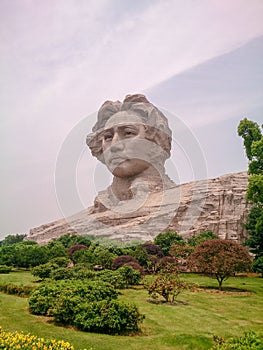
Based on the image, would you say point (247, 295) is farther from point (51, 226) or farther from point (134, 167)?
point (51, 226)

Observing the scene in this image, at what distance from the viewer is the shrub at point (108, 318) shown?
21.9ft

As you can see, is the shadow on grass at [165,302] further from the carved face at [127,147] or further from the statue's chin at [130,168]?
the statue's chin at [130,168]

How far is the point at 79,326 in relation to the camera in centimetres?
685

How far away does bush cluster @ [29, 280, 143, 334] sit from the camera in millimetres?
6707

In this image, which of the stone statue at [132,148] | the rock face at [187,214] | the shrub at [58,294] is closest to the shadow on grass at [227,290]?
the shrub at [58,294]

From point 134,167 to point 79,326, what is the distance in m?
27.3

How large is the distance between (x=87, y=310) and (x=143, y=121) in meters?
28.9

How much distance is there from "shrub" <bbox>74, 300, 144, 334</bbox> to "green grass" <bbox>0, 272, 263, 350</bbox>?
224 millimetres

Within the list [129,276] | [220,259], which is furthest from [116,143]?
[220,259]

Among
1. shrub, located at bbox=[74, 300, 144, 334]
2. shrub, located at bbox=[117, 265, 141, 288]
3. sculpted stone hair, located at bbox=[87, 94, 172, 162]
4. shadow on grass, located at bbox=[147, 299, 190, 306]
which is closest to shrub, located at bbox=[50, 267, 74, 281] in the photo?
shrub, located at bbox=[117, 265, 141, 288]

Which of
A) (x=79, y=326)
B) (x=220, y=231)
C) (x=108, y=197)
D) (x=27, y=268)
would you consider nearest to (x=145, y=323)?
(x=79, y=326)

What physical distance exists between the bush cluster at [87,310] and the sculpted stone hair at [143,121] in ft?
89.0

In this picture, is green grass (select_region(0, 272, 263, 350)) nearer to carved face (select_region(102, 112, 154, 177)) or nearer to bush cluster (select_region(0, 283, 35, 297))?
bush cluster (select_region(0, 283, 35, 297))

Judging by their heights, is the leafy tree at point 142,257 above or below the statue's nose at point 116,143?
below
